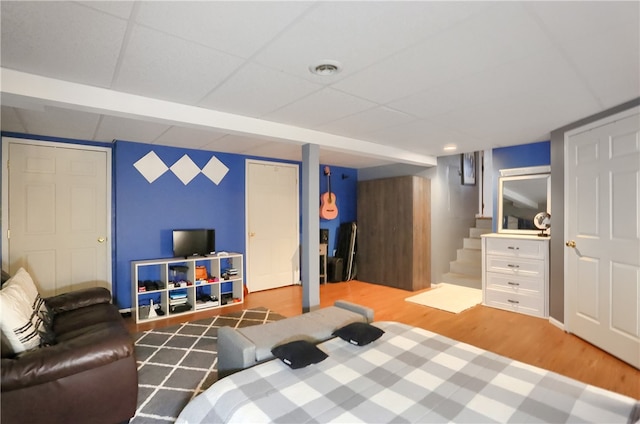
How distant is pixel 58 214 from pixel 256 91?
3.19m

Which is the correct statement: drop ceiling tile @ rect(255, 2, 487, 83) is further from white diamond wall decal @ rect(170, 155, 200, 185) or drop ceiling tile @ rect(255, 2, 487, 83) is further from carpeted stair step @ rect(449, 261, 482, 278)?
carpeted stair step @ rect(449, 261, 482, 278)

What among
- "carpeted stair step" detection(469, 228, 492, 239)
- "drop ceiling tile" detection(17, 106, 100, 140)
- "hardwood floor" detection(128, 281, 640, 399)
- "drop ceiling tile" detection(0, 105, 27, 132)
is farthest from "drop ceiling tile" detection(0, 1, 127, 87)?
"carpeted stair step" detection(469, 228, 492, 239)

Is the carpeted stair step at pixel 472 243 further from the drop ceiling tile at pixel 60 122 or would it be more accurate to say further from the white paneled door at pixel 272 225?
the drop ceiling tile at pixel 60 122

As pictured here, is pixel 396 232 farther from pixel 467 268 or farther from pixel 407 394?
pixel 407 394

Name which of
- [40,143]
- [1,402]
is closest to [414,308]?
[1,402]

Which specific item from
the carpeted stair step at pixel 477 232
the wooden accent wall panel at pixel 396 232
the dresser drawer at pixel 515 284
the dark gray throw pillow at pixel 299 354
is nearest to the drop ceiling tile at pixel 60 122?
the dark gray throw pillow at pixel 299 354

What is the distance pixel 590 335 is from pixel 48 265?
6029mm

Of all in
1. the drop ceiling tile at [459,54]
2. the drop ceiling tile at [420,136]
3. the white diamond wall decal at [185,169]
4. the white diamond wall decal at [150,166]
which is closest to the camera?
the drop ceiling tile at [459,54]

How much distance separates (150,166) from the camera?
4168 millimetres

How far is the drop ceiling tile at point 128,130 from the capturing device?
3.10 m

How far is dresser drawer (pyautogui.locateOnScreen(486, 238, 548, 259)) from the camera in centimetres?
380

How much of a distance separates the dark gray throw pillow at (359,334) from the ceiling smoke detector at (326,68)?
167 centimetres

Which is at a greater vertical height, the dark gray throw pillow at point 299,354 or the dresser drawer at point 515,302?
the dark gray throw pillow at point 299,354

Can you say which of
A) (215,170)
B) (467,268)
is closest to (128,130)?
(215,170)
